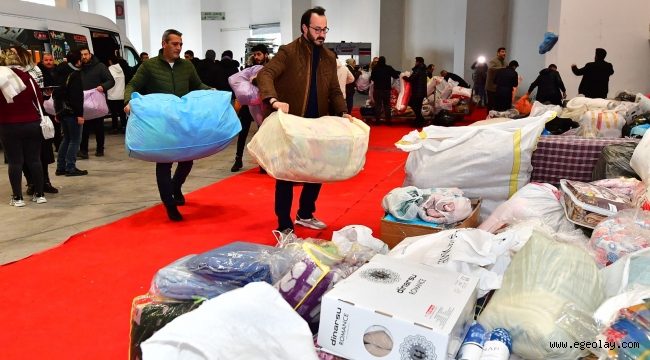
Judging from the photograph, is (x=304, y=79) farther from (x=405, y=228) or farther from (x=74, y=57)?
(x=74, y=57)

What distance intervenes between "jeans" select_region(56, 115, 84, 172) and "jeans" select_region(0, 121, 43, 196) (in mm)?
1221

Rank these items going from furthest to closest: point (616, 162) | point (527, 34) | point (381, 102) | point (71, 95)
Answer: point (527, 34), point (381, 102), point (71, 95), point (616, 162)

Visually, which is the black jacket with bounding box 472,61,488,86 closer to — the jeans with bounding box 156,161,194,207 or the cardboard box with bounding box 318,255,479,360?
the jeans with bounding box 156,161,194,207

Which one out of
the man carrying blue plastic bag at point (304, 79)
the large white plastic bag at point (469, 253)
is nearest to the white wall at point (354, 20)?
the man carrying blue plastic bag at point (304, 79)

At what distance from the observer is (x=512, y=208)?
3.01m

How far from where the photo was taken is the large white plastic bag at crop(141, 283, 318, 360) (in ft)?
4.67

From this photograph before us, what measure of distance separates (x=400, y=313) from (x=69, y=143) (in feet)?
18.6

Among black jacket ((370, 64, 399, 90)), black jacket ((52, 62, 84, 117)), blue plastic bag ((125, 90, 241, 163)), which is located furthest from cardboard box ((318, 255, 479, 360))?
black jacket ((370, 64, 399, 90))

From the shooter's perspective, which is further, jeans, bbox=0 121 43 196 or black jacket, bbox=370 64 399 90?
black jacket, bbox=370 64 399 90

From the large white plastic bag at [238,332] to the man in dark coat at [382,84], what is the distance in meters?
8.86

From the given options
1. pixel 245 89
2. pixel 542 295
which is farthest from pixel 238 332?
pixel 245 89

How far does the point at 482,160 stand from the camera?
11.1ft

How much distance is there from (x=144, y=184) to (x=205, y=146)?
2275 mm

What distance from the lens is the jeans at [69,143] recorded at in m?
5.94
